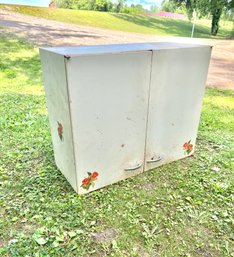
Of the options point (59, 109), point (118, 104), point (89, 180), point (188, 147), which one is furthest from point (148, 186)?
point (59, 109)

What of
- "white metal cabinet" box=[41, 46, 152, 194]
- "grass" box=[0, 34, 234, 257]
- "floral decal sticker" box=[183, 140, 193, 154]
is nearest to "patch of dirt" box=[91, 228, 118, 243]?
"grass" box=[0, 34, 234, 257]

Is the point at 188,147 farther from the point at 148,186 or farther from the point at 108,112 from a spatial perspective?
the point at 108,112

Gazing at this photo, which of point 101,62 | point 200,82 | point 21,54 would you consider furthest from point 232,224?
point 21,54

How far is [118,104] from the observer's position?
1.59 metres

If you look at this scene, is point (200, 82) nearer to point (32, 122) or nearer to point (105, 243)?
point (105, 243)

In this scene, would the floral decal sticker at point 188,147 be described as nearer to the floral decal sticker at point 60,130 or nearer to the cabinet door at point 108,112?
the cabinet door at point 108,112

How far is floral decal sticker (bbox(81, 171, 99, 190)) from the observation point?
1.69m

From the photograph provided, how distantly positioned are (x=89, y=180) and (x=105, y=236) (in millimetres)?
415

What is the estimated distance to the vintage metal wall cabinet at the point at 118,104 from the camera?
4.61ft

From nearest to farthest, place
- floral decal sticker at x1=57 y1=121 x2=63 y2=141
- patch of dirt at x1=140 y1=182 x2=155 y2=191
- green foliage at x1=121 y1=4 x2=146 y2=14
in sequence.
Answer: floral decal sticker at x1=57 y1=121 x2=63 y2=141 < patch of dirt at x1=140 y1=182 x2=155 y2=191 < green foliage at x1=121 y1=4 x2=146 y2=14

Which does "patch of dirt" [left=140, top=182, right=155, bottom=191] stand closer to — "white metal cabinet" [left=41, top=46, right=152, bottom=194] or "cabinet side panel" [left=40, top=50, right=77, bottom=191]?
"white metal cabinet" [left=41, top=46, right=152, bottom=194]

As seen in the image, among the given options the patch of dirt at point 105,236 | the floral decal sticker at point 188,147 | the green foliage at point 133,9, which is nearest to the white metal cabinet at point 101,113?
the patch of dirt at point 105,236

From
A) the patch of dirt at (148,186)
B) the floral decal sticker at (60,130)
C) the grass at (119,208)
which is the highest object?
the floral decal sticker at (60,130)

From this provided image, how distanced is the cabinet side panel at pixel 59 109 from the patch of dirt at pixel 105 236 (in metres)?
0.40
